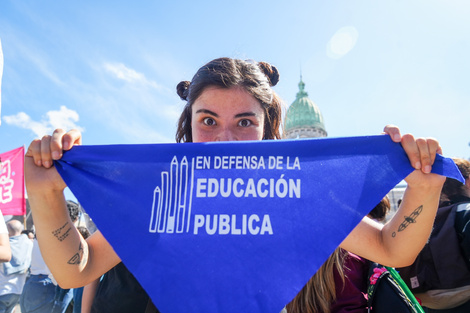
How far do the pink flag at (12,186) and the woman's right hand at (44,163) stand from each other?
522 centimetres

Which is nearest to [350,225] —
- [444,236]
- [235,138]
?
[235,138]

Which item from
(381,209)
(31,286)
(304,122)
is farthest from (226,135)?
(304,122)

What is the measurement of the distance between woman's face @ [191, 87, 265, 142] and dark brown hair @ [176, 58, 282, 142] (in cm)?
7

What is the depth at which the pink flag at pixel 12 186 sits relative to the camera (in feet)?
19.6

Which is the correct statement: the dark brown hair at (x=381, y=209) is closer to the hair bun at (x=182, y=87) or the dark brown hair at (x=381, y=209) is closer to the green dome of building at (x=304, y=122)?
the hair bun at (x=182, y=87)

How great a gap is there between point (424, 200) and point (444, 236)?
2219 millimetres

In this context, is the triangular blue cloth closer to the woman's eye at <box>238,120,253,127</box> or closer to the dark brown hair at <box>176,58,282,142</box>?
the woman's eye at <box>238,120,253,127</box>

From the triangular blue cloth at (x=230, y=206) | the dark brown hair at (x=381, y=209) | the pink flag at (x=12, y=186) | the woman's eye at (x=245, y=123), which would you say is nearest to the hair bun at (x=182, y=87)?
the woman's eye at (x=245, y=123)

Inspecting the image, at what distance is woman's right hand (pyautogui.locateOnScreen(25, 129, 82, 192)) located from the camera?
4.84 feet

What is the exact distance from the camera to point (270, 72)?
8.08 feet

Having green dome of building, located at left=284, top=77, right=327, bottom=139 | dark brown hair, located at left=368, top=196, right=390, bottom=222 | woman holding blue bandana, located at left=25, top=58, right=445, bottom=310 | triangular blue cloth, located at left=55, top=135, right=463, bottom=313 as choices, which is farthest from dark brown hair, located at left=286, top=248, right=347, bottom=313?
green dome of building, located at left=284, top=77, right=327, bottom=139

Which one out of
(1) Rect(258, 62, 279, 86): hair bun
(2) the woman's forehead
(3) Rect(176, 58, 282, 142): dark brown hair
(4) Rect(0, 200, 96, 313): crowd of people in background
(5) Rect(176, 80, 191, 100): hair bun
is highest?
(1) Rect(258, 62, 279, 86): hair bun

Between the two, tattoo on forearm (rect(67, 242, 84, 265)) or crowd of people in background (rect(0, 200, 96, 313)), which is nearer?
tattoo on forearm (rect(67, 242, 84, 265))

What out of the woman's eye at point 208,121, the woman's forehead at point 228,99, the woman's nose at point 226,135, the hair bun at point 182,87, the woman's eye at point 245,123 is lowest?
the woman's nose at point 226,135
